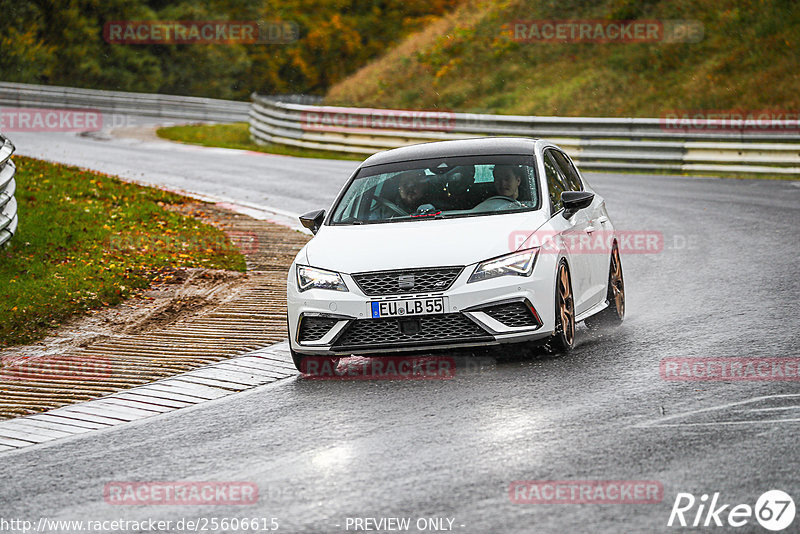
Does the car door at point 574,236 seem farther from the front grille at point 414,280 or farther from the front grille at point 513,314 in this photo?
the front grille at point 414,280

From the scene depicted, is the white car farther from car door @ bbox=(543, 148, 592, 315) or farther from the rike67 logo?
the rike67 logo

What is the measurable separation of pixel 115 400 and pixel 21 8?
5335cm

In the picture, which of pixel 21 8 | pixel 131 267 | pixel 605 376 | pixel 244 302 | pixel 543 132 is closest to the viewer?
pixel 605 376

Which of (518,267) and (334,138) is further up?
(518,267)

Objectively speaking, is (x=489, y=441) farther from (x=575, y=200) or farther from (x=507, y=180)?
(x=507, y=180)

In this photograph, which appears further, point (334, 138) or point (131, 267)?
point (334, 138)

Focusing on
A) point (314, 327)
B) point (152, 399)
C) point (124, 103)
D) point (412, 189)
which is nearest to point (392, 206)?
point (412, 189)

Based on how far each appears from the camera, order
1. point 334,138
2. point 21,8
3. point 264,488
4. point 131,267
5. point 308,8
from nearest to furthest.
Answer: point 264,488, point 131,267, point 334,138, point 21,8, point 308,8

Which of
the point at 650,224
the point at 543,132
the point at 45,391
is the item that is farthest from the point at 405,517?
the point at 543,132

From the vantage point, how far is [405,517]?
5.47m

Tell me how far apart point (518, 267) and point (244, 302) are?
4182 millimetres

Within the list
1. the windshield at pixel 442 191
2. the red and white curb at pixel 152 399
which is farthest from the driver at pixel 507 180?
the red and white curb at pixel 152 399

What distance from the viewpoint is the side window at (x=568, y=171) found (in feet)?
35.1

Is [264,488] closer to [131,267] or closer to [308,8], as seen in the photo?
[131,267]
